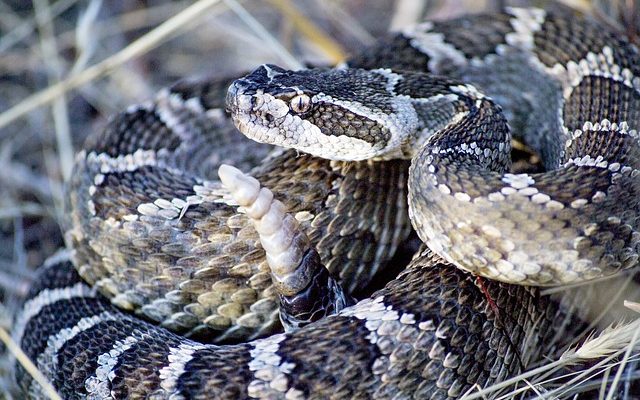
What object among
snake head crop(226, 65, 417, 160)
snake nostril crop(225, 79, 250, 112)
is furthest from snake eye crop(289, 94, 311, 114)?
snake nostril crop(225, 79, 250, 112)

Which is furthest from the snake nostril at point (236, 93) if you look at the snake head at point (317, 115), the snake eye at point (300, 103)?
the snake eye at point (300, 103)

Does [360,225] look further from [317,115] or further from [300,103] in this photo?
[300,103]

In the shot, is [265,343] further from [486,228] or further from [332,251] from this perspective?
[486,228]

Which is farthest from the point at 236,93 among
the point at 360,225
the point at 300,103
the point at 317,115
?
the point at 360,225

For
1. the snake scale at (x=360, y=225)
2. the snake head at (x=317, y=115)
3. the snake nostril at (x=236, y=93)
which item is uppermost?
the snake nostril at (x=236, y=93)

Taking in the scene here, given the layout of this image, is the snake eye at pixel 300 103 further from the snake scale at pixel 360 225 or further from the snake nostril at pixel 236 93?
the snake nostril at pixel 236 93

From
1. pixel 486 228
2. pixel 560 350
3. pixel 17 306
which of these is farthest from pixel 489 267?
pixel 17 306
